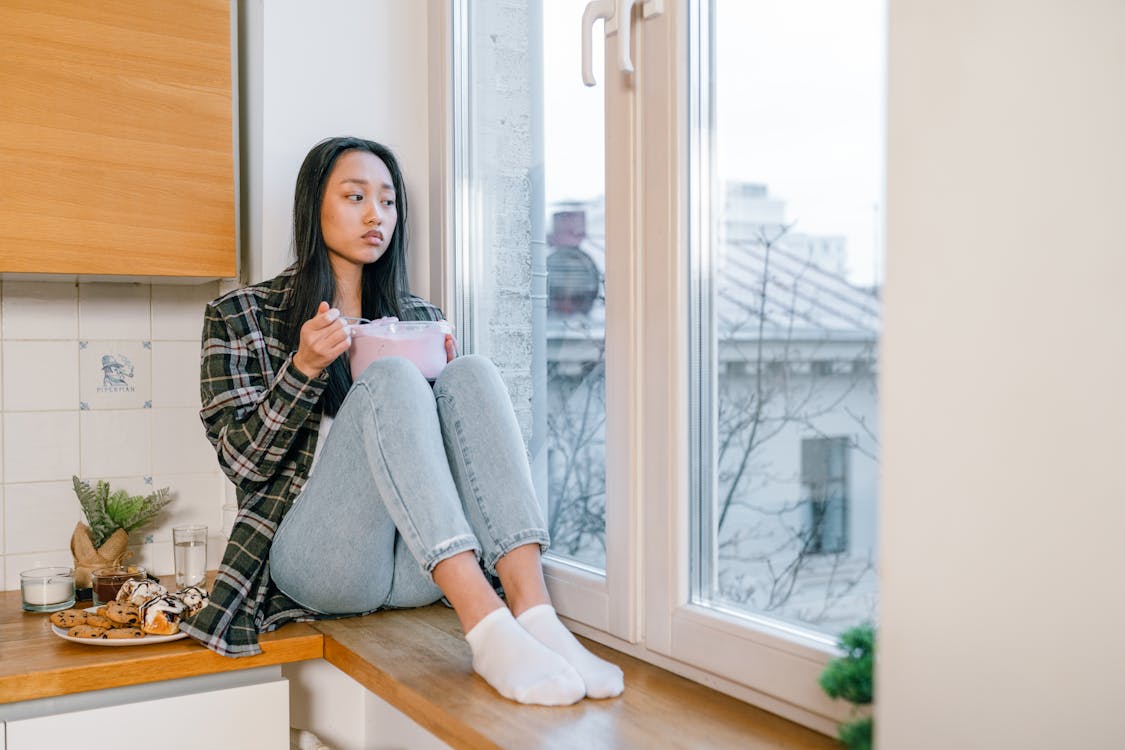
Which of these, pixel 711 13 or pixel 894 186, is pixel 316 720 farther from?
pixel 894 186

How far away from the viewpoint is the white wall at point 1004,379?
0.63 metres

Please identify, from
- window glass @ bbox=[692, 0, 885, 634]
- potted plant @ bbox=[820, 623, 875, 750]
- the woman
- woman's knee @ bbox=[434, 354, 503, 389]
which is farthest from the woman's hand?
potted plant @ bbox=[820, 623, 875, 750]

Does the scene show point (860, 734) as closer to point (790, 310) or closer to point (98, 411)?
point (790, 310)

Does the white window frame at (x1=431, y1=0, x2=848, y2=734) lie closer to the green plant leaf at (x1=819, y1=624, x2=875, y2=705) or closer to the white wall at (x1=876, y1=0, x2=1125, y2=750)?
the green plant leaf at (x1=819, y1=624, x2=875, y2=705)

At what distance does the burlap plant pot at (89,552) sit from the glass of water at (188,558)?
0.47 feet

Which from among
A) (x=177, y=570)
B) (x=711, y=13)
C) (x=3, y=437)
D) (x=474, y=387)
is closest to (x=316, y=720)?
(x=177, y=570)

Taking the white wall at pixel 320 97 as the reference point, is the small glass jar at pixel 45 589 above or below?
below

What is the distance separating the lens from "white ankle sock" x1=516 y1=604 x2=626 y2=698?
1242mm

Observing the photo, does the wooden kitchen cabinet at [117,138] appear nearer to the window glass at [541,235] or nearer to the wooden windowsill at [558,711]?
the window glass at [541,235]

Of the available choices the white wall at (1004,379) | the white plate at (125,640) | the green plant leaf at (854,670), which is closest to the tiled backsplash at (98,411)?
the white plate at (125,640)

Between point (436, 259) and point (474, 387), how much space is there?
64 cm

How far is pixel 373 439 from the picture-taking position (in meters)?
1.40

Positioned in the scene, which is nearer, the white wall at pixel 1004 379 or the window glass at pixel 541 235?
the white wall at pixel 1004 379

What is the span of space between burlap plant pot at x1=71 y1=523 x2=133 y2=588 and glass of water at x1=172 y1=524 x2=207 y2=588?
0.47 feet
